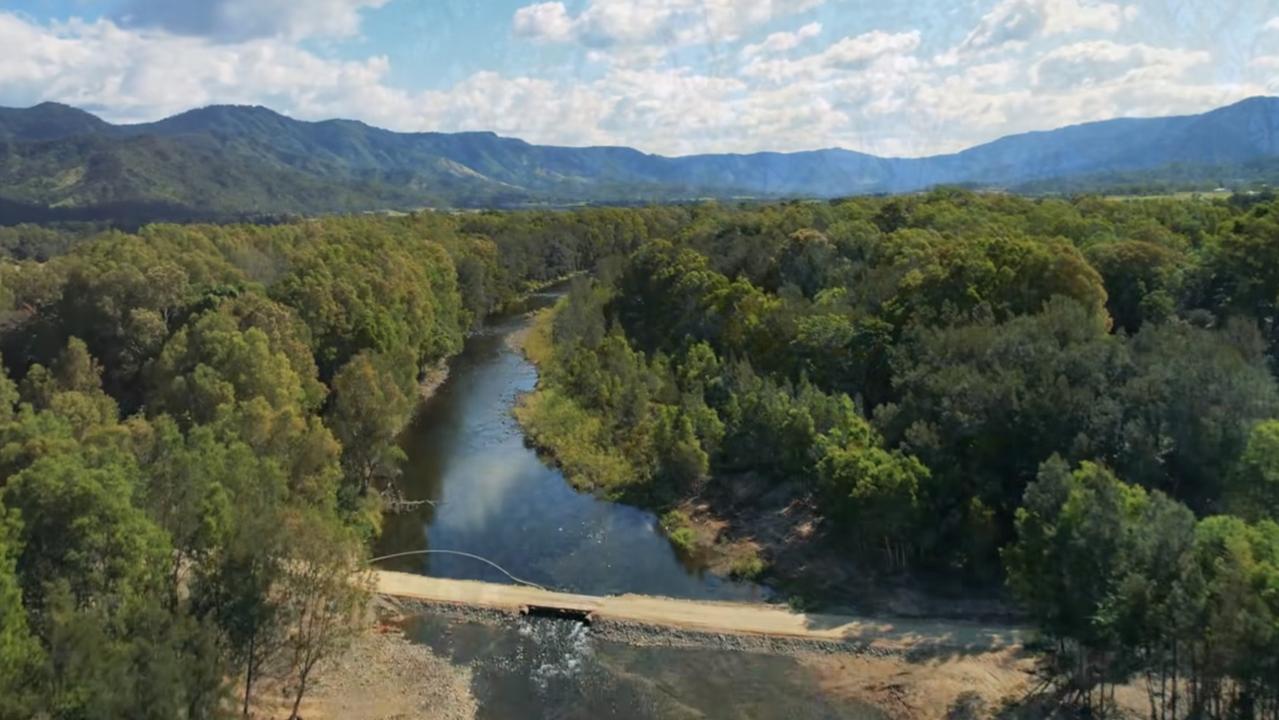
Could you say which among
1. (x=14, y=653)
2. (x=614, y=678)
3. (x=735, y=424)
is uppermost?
(x=14, y=653)

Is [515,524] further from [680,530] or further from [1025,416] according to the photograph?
[1025,416]

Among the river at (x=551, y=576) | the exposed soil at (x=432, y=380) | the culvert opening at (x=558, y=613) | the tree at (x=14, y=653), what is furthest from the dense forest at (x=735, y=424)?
the culvert opening at (x=558, y=613)

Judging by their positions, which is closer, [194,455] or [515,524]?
[194,455]

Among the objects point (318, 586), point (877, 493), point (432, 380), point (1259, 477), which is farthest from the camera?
point (432, 380)

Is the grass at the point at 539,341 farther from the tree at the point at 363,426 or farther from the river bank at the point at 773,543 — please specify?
the tree at the point at 363,426

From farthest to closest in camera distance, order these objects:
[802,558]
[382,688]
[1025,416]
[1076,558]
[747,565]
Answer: [802,558], [747,565], [1025,416], [382,688], [1076,558]

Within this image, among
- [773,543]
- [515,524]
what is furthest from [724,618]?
[515,524]

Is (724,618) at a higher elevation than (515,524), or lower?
lower

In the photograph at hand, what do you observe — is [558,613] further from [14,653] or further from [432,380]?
[432,380]
